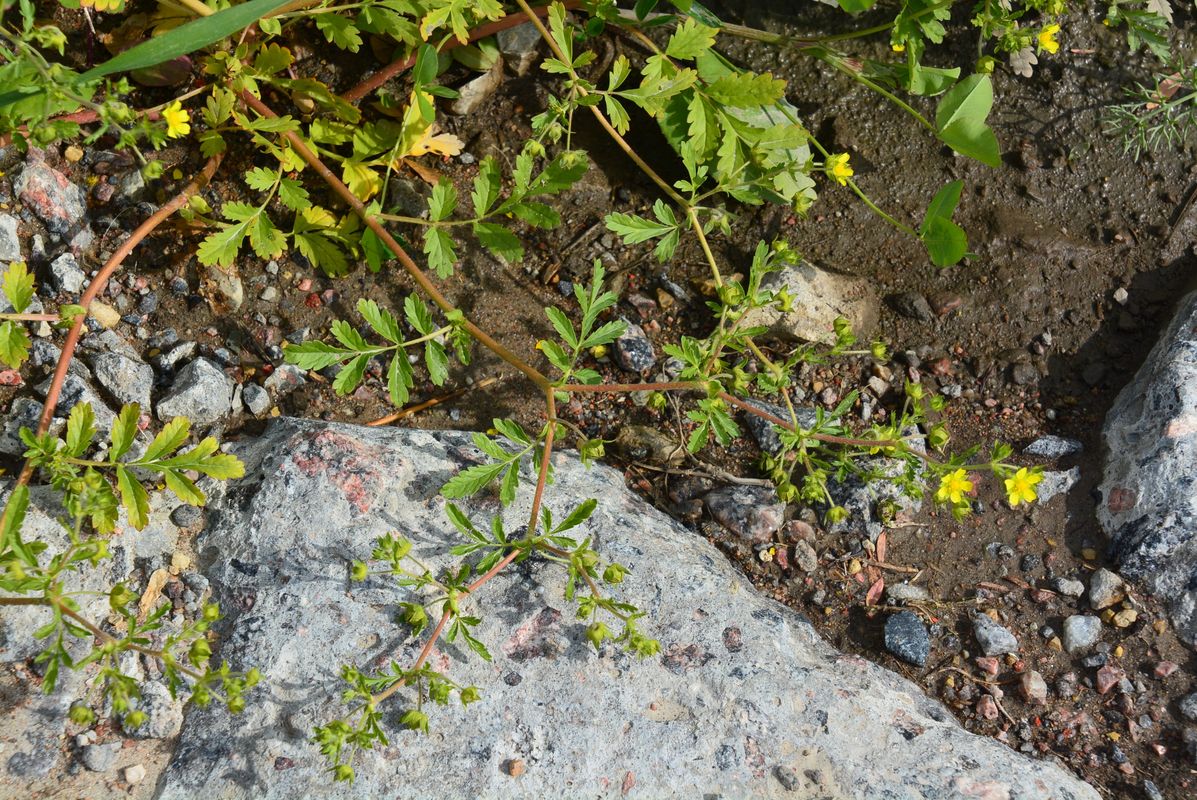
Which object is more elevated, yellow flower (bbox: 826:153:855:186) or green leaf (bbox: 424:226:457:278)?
yellow flower (bbox: 826:153:855:186)

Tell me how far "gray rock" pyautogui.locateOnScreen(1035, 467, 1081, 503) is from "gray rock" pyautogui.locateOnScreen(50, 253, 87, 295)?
137 inches

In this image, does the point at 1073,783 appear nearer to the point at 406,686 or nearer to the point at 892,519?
the point at 892,519

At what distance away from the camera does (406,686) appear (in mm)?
2588

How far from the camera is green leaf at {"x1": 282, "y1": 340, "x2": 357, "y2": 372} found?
9.61 feet

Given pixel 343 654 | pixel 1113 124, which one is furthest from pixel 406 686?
pixel 1113 124

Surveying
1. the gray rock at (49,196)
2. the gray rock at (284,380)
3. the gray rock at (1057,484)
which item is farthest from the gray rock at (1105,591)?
the gray rock at (49,196)

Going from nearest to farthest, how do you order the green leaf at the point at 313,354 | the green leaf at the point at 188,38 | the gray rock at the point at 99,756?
the gray rock at the point at 99,756, the green leaf at the point at 188,38, the green leaf at the point at 313,354

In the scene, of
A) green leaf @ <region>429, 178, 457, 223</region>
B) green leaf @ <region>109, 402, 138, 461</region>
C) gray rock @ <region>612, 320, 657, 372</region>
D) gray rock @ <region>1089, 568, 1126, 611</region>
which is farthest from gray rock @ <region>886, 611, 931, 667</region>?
green leaf @ <region>109, 402, 138, 461</region>

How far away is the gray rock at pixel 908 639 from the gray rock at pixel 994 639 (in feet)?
0.56

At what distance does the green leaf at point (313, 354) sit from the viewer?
2.93 metres

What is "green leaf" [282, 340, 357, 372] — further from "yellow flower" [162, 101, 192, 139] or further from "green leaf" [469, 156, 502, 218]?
"yellow flower" [162, 101, 192, 139]

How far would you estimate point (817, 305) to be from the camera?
12.1 feet

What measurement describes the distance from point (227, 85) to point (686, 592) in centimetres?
239

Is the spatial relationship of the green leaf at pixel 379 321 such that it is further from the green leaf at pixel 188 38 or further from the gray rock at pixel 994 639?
the gray rock at pixel 994 639
